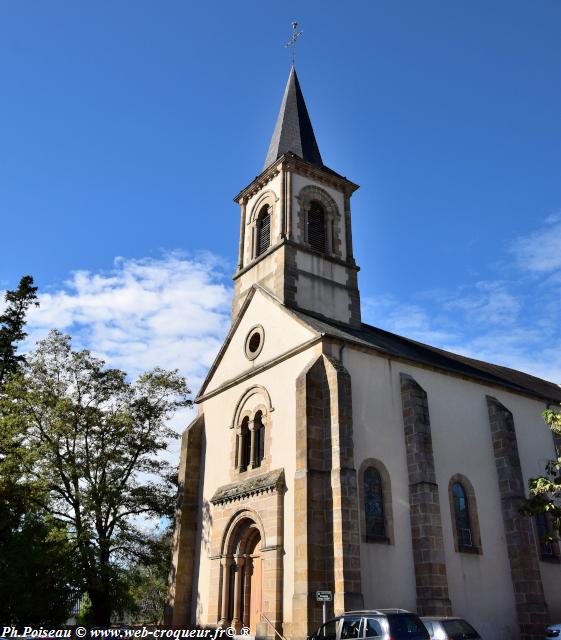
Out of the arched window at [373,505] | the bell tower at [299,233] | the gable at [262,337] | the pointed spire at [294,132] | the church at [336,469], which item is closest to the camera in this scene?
the church at [336,469]

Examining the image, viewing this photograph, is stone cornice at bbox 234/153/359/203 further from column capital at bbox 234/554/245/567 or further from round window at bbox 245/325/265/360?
column capital at bbox 234/554/245/567

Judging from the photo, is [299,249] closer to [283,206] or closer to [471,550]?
[283,206]

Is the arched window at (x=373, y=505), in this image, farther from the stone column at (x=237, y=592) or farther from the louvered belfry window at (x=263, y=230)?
the louvered belfry window at (x=263, y=230)

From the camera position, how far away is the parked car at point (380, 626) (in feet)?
37.7

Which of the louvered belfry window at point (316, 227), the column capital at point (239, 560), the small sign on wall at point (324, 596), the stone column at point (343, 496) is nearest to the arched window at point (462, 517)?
the stone column at point (343, 496)

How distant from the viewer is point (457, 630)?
13.3 metres

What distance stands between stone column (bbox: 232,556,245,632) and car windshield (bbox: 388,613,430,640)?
9295mm

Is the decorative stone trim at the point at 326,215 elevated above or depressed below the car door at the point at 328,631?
above

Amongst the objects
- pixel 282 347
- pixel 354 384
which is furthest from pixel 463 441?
pixel 282 347

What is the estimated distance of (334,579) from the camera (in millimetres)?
16109

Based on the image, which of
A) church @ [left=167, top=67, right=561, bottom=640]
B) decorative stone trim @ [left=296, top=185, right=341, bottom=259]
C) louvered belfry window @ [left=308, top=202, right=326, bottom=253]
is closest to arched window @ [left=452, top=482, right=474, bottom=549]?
church @ [left=167, top=67, right=561, bottom=640]

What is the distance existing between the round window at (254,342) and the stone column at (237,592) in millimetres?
7375

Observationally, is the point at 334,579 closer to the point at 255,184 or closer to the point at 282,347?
the point at 282,347

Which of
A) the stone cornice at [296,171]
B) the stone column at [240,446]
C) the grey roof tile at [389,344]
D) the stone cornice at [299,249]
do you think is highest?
the stone cornice at [296,171]
